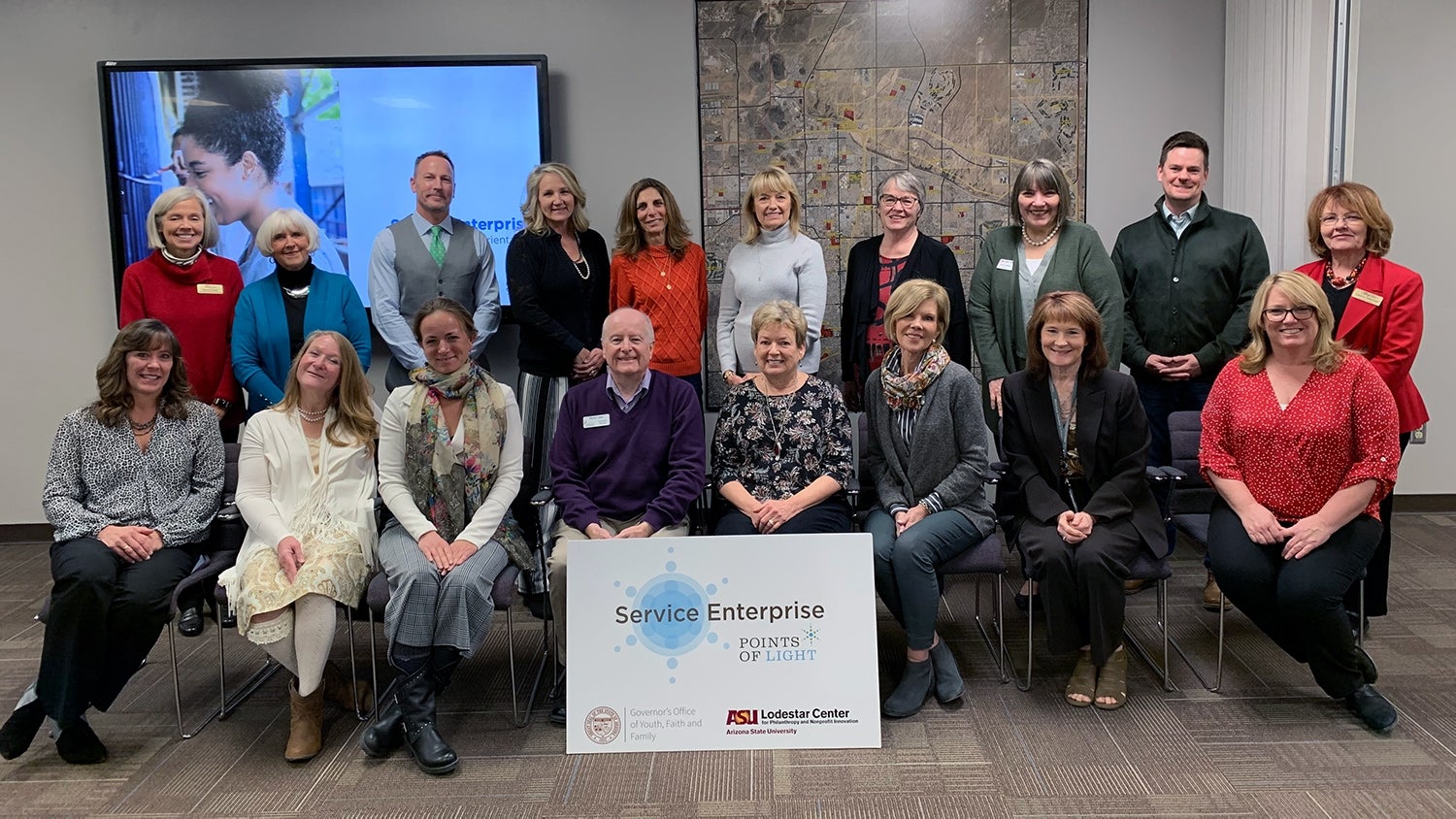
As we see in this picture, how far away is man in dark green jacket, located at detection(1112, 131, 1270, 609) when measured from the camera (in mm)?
3846

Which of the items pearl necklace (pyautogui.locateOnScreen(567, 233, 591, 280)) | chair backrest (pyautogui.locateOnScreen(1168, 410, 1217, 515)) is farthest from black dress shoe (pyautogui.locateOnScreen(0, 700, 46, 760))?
chair backrest (pyautogui.locateOnScreen(1168, 410, 1217, 515))

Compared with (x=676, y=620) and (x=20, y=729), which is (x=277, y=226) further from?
(x=676, y=620)

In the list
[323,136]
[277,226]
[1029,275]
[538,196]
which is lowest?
[1029,275]

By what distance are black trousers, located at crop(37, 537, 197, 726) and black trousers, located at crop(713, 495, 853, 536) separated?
162cm

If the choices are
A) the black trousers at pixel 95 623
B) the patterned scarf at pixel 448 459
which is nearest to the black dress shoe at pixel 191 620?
the black trousers at pixel 95 623

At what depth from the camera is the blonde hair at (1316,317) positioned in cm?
293

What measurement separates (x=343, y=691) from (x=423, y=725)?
542 mm

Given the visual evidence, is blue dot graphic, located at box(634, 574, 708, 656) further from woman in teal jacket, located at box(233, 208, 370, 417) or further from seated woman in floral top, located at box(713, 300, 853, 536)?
woman in teal jacket, located at box(233, 208, 370, 417)

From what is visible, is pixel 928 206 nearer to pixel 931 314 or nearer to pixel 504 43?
pixel 931 314

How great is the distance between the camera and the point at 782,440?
10.6 feet

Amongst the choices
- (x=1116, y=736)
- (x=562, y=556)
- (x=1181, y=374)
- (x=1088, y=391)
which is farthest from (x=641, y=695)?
(x=1181, y=374)

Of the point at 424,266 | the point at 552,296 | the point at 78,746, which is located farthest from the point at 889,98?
the point at 78,746

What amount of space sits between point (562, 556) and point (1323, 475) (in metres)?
2.22

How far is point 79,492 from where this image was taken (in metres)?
3.07
